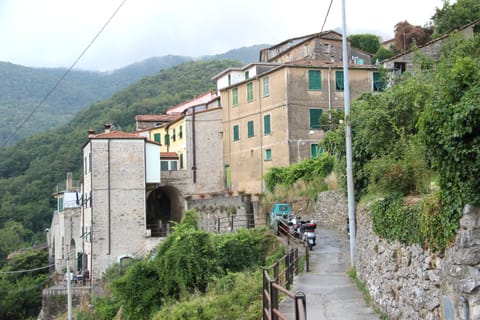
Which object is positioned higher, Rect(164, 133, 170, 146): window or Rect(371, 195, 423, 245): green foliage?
Rect(164, 133, 170, 146): window

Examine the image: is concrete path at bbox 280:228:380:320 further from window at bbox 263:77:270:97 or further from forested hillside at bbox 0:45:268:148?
forested hillside at bbox 0:45:268:148

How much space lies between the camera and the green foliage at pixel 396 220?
10.8 meters

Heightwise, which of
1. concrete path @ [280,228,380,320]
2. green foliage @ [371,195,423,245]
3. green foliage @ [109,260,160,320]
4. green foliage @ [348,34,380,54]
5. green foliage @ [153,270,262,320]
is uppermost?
green foliage @ [348,34,380,54]

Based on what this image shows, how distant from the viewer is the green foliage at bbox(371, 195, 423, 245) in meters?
10.8

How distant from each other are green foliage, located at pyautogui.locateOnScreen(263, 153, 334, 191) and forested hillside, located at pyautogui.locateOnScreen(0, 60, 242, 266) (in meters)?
44.8

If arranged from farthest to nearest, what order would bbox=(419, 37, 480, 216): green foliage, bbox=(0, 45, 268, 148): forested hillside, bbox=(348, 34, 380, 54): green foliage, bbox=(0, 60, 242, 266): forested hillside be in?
bbox=(0, 45, 268, 148): forested hillside, bbox=(0, 60, 242, 266): forested hillside, bbox=(348, 34, 380, 54): green foliage, bbox=(419, 37, 480, 216): green foliage

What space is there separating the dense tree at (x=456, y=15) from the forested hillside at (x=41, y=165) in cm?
4730

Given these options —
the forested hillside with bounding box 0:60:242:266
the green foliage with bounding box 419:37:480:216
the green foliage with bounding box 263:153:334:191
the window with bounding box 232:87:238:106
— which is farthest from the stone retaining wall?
the forested hillside with bounding box 0:60:242:266

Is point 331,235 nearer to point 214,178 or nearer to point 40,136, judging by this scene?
point 214,178

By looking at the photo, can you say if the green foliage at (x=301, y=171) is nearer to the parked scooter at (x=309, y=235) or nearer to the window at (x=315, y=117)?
the window at (x=315, y=117)

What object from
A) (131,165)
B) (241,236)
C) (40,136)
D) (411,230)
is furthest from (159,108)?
(411,230)

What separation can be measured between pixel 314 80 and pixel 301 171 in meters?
9.11

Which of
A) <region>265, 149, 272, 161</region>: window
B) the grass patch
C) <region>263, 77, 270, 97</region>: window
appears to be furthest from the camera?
<region>263, 77, 270, 97</region>: window

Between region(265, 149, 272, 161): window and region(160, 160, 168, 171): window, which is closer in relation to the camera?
region(265, 149, 272, 161): window
